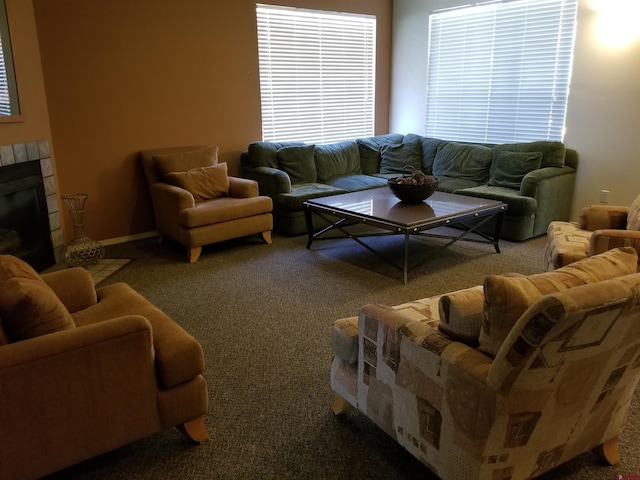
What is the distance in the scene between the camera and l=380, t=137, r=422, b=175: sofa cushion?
5953 mm

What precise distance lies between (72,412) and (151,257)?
2.88 metres

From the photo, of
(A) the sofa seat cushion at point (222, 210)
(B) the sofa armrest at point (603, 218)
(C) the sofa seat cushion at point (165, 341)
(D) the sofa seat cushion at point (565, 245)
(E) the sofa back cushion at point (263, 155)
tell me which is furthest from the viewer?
(E) the sofa back cushion at point (263, 155)

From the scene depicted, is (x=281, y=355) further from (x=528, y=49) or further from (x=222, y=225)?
(x=528, y=49)

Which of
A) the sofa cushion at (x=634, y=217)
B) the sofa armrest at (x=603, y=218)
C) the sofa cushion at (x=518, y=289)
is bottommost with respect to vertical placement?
the sofa armrest at (x=603, y=218)

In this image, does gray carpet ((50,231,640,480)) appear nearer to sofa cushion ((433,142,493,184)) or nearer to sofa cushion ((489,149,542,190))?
sofa cushion ((489,149,542,190))

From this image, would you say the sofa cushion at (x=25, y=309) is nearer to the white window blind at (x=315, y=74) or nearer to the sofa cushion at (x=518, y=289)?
the sofa cushion at (x=518, y=289)

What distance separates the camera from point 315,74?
6.05m

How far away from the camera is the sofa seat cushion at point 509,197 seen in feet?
15.0

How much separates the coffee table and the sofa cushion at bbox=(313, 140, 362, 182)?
3.58 feet

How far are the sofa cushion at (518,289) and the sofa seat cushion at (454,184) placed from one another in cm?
358

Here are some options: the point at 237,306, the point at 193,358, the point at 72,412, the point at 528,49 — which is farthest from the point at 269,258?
the point at 528,49

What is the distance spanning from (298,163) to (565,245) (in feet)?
9.87

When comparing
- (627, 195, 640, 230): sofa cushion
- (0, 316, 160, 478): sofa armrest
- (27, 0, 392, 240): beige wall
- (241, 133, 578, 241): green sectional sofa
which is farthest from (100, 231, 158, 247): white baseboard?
(627, 195, 640, 230): sofa cushion

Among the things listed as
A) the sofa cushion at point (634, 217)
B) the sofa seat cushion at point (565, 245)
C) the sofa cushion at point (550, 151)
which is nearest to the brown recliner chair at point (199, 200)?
the sofa seat cushion at point (565, 245)
